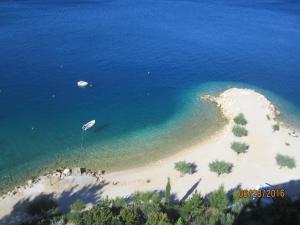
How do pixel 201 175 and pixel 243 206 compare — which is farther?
pixel 201 175

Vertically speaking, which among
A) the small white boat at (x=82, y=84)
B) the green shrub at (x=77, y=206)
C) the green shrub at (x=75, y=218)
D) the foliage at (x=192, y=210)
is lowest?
the small white boat at (x=82, y=84)

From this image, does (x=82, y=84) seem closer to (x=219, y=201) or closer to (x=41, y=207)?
(x=41, y=207)

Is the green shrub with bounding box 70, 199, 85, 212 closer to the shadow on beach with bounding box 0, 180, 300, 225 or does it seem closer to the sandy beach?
the shadow on beach with bounding box 0, 180, 300, 225

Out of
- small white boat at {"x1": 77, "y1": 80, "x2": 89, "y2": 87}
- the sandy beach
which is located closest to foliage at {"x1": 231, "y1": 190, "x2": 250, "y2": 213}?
the sandy beach

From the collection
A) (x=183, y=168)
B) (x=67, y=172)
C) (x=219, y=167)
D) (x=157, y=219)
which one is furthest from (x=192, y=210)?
(x=67, y=172)

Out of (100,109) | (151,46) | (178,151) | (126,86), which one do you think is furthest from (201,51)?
(178,151)
